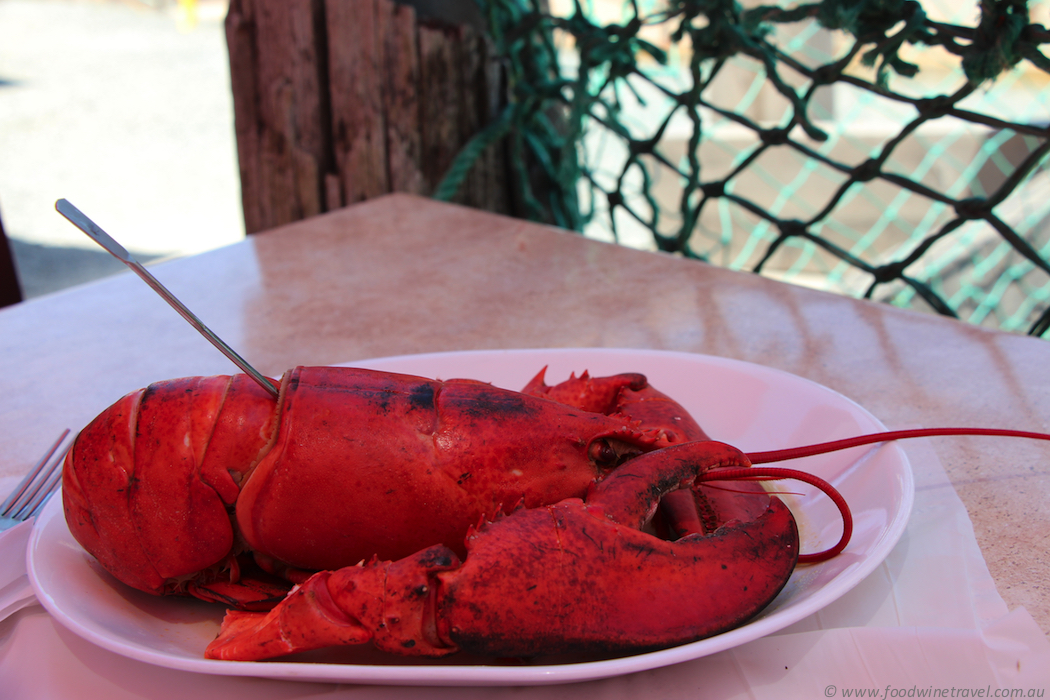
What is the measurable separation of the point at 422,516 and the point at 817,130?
0.97 metres

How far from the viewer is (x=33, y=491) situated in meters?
0.72

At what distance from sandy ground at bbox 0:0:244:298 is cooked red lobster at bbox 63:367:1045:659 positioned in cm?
288

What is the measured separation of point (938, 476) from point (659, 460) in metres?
0.33

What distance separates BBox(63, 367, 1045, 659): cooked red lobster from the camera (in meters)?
0.46

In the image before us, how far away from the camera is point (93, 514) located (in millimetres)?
580

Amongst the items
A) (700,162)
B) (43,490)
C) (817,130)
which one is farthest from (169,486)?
(700,162)

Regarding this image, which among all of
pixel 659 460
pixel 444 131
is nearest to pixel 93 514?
pixel 659 460

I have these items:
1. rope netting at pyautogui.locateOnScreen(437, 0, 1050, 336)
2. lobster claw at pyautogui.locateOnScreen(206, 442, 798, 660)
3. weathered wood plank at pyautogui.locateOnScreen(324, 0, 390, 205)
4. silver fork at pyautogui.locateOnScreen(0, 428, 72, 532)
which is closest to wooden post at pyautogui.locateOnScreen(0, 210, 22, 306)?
weathered wood plank at pyautogui.locateOnScreen(324, 0, 390, 205)

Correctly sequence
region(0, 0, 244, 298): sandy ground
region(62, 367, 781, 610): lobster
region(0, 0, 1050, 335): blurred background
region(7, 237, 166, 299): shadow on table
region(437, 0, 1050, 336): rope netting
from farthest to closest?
region(0, 0, 244, 298): sandy ground, region(7, 237, 166, 299): shadow on table, region(0, 0, 1050, 335): blurred background, region(437, 0, 1050, 336): rope netting, region(62, 367, 781, 610): lobster

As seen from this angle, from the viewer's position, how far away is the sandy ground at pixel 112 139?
3576 mm

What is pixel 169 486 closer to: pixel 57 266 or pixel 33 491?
pixel 33 491

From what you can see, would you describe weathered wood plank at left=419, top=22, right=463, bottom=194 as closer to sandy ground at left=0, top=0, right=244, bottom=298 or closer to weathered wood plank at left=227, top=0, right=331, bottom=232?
weathered wood plank at left=227, top=0, right=331, bottom=232

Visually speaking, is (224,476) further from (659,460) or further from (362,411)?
(659,460)

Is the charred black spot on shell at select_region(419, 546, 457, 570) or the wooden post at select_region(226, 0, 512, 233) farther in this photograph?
the wooden post at select_region(226, 0, 512, 233)
